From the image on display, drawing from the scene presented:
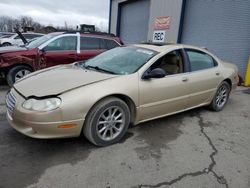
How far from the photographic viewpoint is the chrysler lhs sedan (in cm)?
296

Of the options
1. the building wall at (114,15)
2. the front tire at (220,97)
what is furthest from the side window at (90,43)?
the building wall at (114,15)

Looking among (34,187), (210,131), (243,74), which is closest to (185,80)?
(210,131)

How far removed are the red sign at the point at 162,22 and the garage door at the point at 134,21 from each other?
4.71ft

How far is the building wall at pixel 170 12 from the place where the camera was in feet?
37.2

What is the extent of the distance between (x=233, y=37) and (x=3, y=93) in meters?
7.94

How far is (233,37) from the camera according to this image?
29.9 ft

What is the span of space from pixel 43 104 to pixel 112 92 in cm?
89

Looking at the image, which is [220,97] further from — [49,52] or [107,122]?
[49,52]

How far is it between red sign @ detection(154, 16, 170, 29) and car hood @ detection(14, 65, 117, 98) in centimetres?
917

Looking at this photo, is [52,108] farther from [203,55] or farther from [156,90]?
[203,55]

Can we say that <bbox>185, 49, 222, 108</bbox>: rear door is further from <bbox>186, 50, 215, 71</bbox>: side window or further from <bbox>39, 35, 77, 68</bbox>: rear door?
<bbox>39, 35, 77, 68</bbox>: rear door

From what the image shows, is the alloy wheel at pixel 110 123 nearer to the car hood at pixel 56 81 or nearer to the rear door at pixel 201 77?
the car hood at pixel 56 81

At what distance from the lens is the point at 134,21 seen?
1539 cm

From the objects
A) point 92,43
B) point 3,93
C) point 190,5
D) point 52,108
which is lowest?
point 3,93
